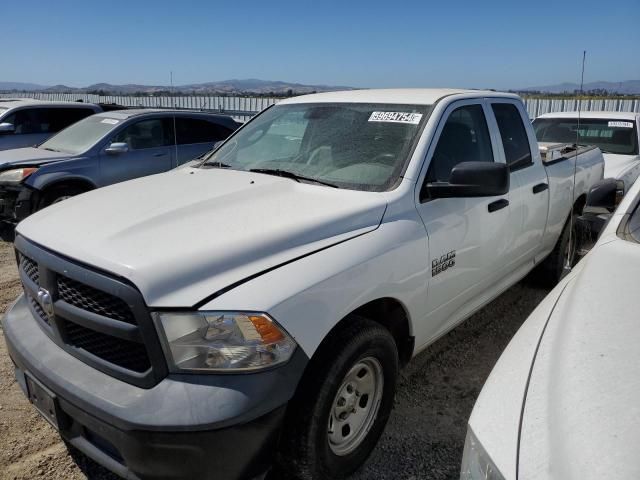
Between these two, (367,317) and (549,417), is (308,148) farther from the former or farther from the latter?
(549,417)

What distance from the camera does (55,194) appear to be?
675 centimetres

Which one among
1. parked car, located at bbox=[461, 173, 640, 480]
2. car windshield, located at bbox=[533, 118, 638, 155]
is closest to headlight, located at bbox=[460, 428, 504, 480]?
parked car, located at bbox=[461, 173, 640, 480]

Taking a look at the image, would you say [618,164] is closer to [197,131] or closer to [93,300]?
[197,131]

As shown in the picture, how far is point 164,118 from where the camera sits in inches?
314

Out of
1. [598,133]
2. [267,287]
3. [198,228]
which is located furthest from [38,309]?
[598,133]

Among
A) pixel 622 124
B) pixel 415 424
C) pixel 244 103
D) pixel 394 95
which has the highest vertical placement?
pixel 244 103

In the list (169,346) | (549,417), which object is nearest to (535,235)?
(549,417)

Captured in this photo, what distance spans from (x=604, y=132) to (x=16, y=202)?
27.9 feet

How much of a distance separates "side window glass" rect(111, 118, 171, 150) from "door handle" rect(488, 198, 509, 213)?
568 centimetres

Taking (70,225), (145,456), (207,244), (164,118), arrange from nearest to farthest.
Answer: (145,456) → (207,244) → (70,225) → (164,118)

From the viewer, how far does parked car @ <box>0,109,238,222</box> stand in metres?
6.65

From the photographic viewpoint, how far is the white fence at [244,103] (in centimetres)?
1270

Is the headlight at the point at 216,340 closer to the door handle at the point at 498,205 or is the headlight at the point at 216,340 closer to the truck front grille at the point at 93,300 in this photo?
the truck front grille at the point at 93,300

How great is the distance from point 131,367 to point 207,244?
0.56 m
